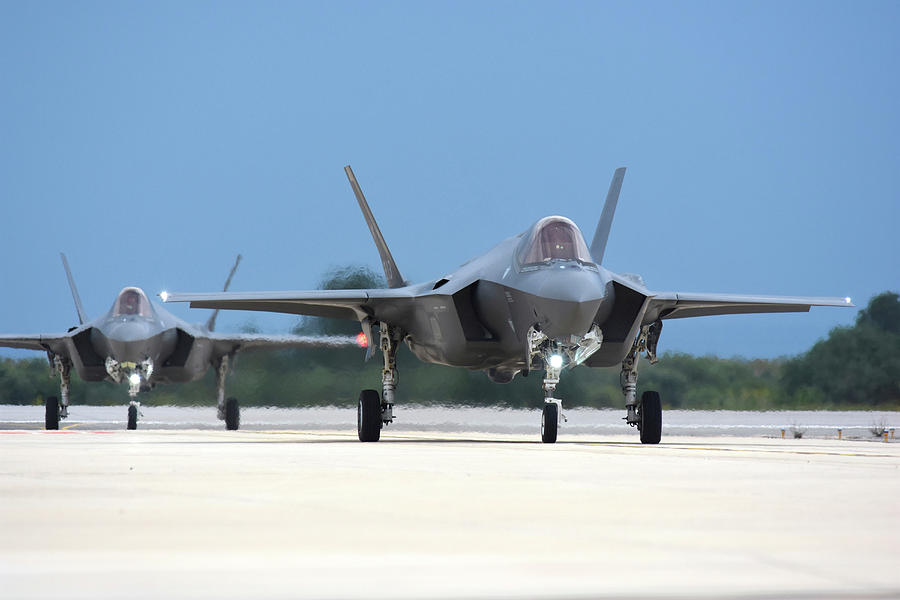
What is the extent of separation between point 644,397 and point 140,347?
37.0 feet

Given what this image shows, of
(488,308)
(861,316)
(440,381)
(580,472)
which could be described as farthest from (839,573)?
(861,316)

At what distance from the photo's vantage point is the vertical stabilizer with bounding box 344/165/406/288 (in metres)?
19.7

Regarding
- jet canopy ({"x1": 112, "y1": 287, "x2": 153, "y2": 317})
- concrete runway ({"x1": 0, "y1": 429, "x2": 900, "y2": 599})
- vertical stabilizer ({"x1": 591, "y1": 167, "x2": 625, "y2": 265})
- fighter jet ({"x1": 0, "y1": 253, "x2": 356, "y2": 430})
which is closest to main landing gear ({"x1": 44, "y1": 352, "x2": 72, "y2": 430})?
fighter jet ({"x1": 0, "y1": 253, "x2": 356, "y2": 430})

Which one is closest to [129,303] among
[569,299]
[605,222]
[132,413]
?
[132,413]

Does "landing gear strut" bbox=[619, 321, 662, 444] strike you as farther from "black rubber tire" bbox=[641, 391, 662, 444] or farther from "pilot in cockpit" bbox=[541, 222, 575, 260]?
"pilot in cockpit" bbox=[541, 222, 575, 260]

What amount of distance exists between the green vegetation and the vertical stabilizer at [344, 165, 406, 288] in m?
5.15

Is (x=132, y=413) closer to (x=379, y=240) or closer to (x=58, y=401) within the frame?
(x=58, y=401)

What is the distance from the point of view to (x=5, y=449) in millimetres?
A: 12234

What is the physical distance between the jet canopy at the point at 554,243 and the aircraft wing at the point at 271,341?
11.7 meters

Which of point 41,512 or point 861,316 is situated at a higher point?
point 861,316

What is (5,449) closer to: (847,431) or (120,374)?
(120,374)

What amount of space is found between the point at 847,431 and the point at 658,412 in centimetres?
1334

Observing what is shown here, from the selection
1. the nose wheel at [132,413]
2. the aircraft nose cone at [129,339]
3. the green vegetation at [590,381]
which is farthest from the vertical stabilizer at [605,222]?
the nose wheel at [132,413]

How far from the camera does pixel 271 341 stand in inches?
1069
